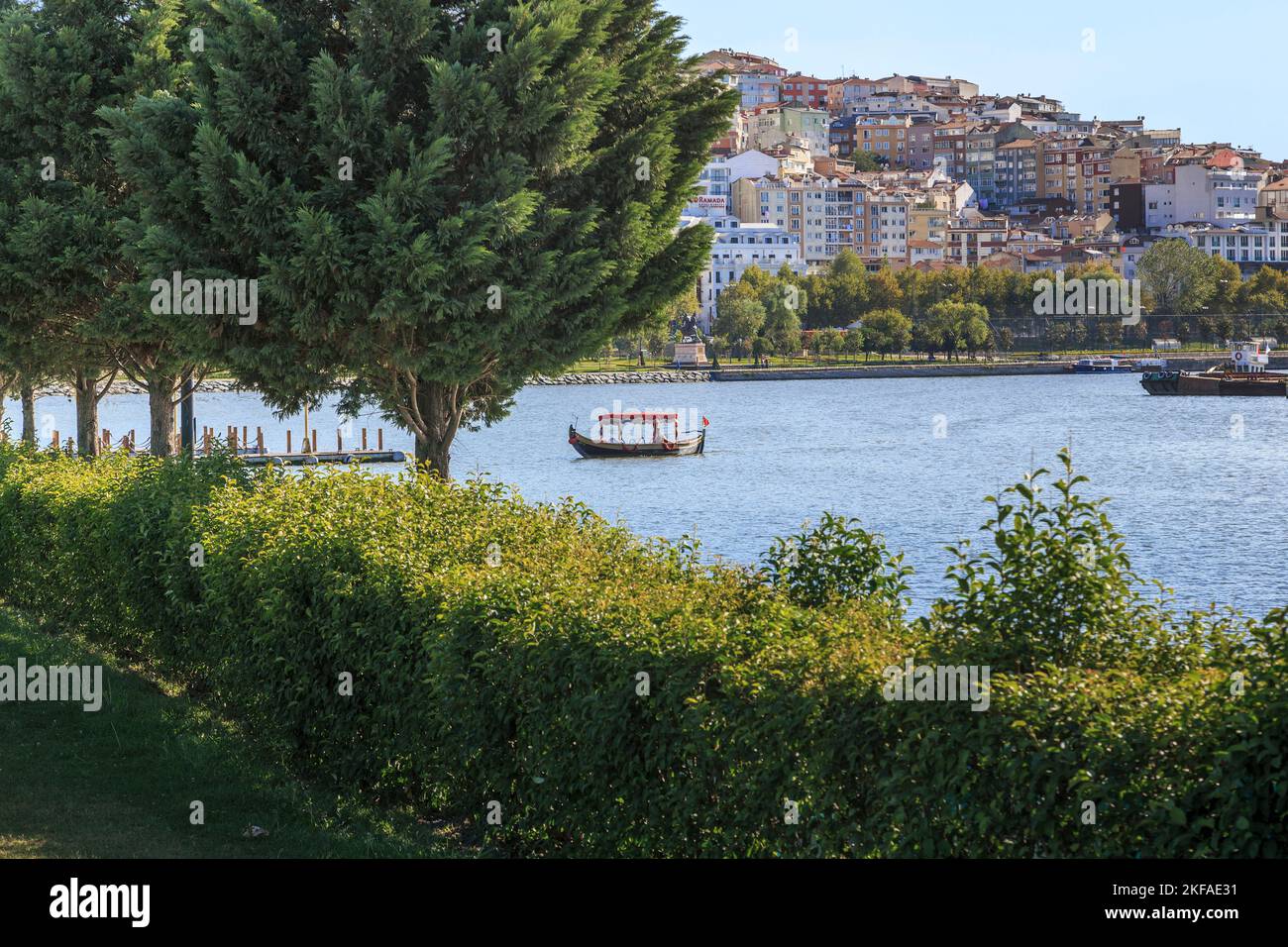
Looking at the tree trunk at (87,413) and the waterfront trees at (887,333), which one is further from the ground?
the waterfront trees at (887,333)

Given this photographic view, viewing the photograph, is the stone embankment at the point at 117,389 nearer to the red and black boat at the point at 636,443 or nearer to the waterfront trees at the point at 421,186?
the waterfront trees at the point at 421,186

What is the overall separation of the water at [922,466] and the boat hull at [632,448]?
849 millimetres

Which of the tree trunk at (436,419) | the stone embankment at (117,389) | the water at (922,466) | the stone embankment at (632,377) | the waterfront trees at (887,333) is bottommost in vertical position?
the water at (922,466)

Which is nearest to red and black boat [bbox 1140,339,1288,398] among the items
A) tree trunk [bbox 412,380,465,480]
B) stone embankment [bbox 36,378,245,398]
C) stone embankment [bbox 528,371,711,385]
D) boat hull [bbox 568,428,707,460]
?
stone embankment [bbox 528,371,711,385]

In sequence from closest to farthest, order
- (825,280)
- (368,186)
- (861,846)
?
(861,846) → (368,186) → (825,280)

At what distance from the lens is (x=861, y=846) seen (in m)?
5.94

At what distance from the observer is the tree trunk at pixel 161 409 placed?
24.1m

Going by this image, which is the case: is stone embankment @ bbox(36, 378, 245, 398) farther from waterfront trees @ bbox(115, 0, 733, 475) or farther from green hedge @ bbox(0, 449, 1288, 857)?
green hedge @ bbox(0, 449, 1288, 857)

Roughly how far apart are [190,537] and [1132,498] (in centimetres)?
5051

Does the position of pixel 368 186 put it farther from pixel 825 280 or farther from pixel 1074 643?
pixel 825 280

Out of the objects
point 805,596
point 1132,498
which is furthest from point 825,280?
point 805,596

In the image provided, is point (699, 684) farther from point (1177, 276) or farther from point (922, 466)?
point (1177, 276)

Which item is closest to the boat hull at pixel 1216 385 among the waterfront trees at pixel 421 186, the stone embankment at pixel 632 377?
the stone embankment at pixel 632 377

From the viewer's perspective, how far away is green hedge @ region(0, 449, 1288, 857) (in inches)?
207
